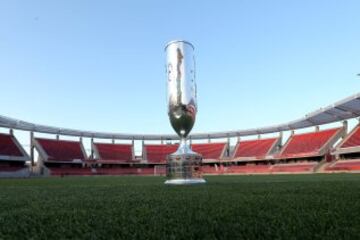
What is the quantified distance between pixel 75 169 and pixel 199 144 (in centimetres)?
2293

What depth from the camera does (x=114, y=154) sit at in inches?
1960

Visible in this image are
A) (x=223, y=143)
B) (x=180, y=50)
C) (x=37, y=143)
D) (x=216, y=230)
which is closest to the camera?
(x=216, y=230)

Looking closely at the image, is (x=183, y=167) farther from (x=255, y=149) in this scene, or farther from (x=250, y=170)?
(x=255, y=149)

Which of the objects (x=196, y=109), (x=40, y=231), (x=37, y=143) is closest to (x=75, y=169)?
(x=37, y=143)

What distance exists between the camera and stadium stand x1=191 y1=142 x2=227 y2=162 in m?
50.0

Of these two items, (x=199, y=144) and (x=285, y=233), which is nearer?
(x=285, y=233)

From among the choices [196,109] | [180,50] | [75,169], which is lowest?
[75,169]

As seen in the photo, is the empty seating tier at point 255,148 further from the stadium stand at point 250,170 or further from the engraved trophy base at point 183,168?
the engraved trophy base at point 183,168

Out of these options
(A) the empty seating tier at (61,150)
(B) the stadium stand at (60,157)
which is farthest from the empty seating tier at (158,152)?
(A) the empty seating tier at (61,150)

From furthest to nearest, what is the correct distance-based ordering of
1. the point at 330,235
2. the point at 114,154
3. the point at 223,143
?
the point at 223,143 < the point at 114,154 < the point at 330,235

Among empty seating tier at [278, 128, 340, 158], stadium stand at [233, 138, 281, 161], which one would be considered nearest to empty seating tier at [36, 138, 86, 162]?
stadium stand at [233, 138, 281, 161]

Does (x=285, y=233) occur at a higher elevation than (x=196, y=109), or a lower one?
lower

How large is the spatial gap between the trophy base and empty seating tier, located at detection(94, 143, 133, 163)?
41401 mm

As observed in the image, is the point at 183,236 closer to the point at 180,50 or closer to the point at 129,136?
the point at 180,50
